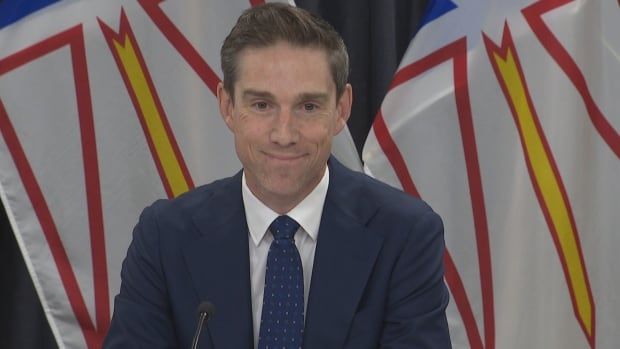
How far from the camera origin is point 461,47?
8.14 ft

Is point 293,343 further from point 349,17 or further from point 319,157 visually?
point 349,17

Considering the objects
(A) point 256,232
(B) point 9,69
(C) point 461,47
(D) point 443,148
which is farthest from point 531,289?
(B) point 9,69

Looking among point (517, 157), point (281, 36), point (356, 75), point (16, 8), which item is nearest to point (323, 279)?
point (281, 36)

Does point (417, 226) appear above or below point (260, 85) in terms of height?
below

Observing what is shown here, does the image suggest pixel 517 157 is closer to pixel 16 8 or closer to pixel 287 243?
pixel 287 243

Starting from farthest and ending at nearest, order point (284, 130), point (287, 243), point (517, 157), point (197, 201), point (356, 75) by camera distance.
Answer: point (356, 75), point (517, 157), point (197, 201), point (287, 243), point (284, 130)

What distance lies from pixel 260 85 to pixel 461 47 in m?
1.01

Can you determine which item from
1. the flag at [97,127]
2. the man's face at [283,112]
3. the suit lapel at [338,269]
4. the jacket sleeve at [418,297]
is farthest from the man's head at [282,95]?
the flag at [97,127]

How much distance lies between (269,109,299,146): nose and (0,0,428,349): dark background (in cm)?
110

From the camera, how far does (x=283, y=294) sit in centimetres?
166

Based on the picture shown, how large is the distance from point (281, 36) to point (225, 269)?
0.39 metres

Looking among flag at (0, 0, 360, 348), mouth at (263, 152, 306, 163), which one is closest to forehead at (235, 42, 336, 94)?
mouth at (263, 152, 306, 163)

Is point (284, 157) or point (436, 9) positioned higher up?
point (436, 9)

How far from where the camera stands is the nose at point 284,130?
62.3 inches
